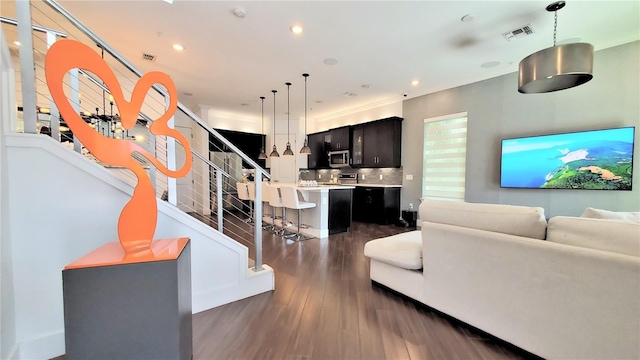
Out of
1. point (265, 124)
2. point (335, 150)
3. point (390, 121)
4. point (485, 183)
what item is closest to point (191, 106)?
point (265, 124)

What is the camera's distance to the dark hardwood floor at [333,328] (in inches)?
60.2

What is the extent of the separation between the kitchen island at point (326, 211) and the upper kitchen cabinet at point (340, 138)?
7.35ft

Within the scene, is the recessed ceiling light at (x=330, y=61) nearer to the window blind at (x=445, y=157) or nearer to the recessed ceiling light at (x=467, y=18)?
the recessed ceiling light at (x=467, y=18)

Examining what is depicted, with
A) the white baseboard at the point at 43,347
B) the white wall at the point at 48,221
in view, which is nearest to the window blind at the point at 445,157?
the white wall at the point at 48,221

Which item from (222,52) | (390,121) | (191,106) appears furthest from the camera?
(191,106)

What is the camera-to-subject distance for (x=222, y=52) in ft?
11.5

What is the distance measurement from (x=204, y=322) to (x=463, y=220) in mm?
2148

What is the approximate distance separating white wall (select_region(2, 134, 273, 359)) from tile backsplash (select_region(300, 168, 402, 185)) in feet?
17.7

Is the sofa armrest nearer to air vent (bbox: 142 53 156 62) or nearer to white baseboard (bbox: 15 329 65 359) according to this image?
white baseboard (bbox: 15 329 65 359)

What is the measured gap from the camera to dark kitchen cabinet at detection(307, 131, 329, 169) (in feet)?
24.5

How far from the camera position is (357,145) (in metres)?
6.50

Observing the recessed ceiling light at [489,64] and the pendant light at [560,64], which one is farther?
the recessed ceiling light at [489,64]

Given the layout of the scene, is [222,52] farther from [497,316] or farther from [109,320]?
[497,316]

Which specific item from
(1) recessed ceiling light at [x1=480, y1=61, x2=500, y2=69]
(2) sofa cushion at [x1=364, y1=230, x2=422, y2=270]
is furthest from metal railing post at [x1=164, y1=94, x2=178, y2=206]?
(1) recessed ceiling light at [x1=480, y1=61, x2=500, y2=69]
